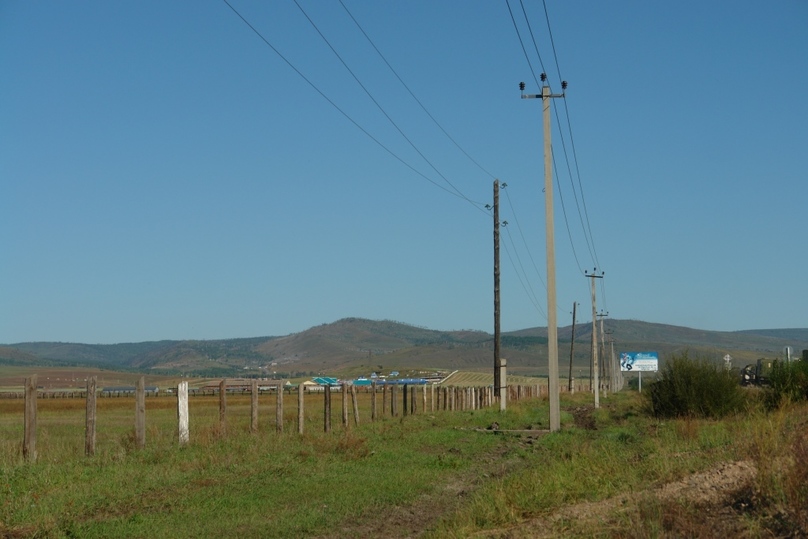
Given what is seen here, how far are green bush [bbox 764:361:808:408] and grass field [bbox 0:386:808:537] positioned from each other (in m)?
8.33

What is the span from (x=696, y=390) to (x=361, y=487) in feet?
62.4

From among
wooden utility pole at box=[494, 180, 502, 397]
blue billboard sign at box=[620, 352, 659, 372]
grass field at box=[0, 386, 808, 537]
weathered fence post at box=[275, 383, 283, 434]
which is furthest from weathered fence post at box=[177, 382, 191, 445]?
blue billboard sign at box=[620, 352, 659, 372]

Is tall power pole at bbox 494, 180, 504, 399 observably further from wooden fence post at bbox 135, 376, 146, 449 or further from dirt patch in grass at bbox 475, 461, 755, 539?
dirt patch in grass at bbox 475, 461, 755, 539

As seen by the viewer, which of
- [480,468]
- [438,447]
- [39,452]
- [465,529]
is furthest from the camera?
[438,447]

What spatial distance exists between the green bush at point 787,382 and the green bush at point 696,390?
43.3 inches

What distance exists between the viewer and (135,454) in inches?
662

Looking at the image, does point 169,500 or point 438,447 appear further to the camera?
point 438,447

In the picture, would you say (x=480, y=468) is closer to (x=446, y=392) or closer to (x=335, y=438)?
(x=335, y=438)

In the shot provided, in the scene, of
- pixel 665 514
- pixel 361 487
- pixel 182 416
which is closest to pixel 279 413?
pixel 182 416

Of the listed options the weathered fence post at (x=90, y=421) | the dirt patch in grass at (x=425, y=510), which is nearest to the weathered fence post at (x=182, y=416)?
the weathered fence post at (x=90, y=421)

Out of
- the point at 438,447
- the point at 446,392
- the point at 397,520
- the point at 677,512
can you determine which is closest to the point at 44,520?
the point at 397,520

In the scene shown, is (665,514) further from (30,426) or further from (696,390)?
(696,390)

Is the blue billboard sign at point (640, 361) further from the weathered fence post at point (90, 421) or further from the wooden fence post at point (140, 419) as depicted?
the weathered fence post at point (90, 421)

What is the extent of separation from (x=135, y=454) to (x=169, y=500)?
445 centimetres
